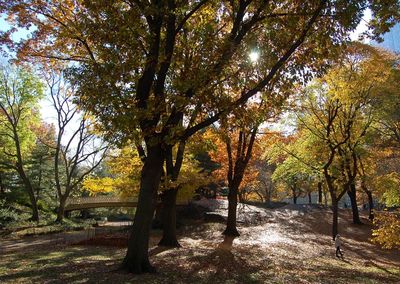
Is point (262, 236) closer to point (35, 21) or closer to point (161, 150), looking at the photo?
point (161, 150)

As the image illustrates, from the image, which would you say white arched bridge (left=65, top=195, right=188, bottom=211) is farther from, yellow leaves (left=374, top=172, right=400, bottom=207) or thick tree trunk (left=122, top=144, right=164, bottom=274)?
thick tree trunk (left=122, top=144, right=164, bottom=274)

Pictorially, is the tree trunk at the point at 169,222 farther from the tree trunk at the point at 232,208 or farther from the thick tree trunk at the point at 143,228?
the thick tree trunk at the point at 143,228

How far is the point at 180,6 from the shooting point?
9656mm

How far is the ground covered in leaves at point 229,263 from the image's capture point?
9.88m

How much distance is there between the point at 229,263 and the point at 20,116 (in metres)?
28.5

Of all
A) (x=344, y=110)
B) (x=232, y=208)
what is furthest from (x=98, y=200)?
(x=344, y=110)

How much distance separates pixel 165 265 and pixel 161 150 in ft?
12.6

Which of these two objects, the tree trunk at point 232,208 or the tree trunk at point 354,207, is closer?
the tree trunk at point 232,208

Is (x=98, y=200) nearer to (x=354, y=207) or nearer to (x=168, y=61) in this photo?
(x=354, y=207)

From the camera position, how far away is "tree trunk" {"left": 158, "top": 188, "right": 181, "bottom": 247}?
1698 centimetres

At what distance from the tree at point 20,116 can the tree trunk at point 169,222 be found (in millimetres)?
18846

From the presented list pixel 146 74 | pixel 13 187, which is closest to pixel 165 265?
pixel 146 74

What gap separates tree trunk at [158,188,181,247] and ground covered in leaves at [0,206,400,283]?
2.70ft

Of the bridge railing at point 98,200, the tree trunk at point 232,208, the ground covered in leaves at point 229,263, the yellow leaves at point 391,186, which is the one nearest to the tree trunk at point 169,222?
the ground covered in leaves at point 229,263
